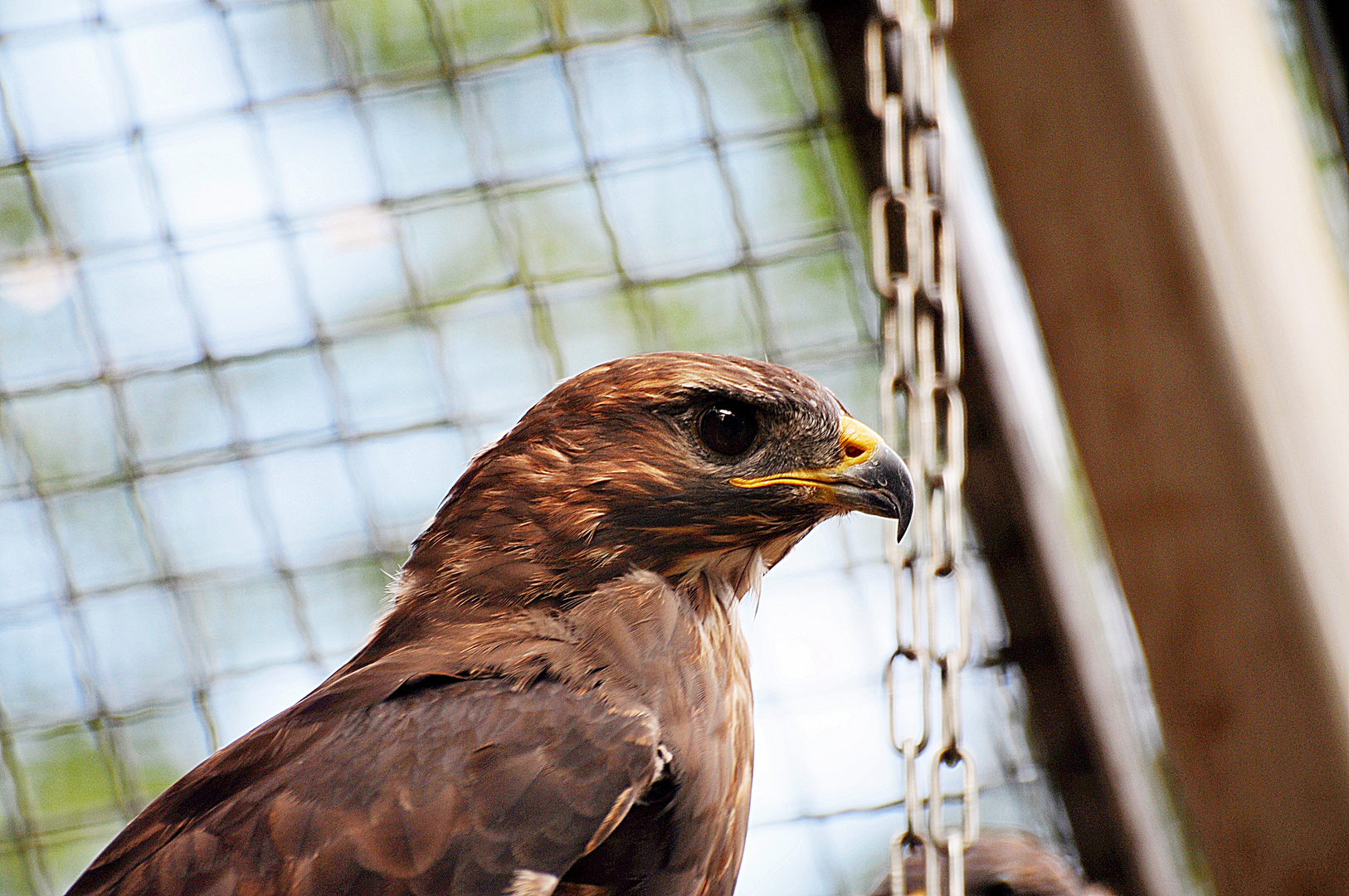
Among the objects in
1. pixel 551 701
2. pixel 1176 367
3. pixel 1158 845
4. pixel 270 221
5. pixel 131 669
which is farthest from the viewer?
pixel 131 669

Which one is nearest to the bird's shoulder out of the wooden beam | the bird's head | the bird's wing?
the bird's wing

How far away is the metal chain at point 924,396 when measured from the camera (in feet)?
4.23

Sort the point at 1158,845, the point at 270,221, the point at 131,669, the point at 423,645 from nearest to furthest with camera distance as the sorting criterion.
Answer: the point at 423,645, the point at 1158,845, the point at 270,221, the point at 131,669

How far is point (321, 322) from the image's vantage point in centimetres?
317

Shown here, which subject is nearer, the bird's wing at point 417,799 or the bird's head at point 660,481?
the bird's wing at point 417,799

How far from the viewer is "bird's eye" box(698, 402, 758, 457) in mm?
1596

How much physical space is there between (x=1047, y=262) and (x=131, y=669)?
267 cm

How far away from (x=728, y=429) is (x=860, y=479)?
0.18 metres

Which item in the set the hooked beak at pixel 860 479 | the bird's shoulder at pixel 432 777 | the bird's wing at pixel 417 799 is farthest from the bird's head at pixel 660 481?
the bird's wing at pixel 417 799

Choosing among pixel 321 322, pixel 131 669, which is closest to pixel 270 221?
pixel 321 322

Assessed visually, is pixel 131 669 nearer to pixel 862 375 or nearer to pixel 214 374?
pixel 214 374

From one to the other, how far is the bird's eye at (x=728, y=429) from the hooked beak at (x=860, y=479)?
0.15 feet

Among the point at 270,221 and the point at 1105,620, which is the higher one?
the point at 270,221

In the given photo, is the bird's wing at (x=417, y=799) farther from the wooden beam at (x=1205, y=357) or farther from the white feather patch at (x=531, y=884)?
the wooden beam at (x=1205, y=357)
